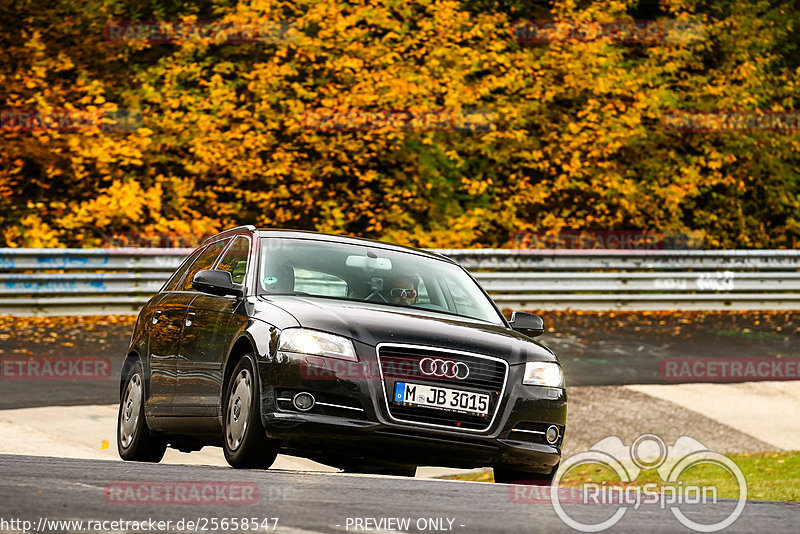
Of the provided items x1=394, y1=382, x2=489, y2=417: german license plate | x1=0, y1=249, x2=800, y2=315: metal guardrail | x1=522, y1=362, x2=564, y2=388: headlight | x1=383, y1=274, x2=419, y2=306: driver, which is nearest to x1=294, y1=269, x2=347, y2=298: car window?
x1=383, y1=274, x2=419, y2=306: driver

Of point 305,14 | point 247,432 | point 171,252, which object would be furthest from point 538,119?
point 247,432

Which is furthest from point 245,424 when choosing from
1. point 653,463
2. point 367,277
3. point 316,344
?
point 653,463

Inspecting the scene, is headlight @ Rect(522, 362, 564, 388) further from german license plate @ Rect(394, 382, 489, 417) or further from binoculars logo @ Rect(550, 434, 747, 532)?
binoculars logo @ Rect(550, 434, 747, 532)

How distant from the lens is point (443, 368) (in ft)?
23.6

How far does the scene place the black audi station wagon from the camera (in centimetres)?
711

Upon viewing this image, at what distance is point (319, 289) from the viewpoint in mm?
8156

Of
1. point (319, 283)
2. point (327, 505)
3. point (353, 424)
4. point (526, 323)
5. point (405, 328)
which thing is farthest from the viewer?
point (526, 323)

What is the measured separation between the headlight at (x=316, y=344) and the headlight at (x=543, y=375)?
1065 millimetres

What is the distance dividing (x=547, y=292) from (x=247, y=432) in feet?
39.9

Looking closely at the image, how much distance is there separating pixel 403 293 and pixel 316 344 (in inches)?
51.6

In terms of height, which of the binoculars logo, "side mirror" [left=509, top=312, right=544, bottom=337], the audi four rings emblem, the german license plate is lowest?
the binoculars logo

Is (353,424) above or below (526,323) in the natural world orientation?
above

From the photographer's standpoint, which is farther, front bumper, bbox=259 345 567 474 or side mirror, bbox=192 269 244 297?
side mirror, bbox=192 269 244 297

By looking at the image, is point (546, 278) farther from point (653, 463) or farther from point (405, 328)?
A: point (405, 328)
